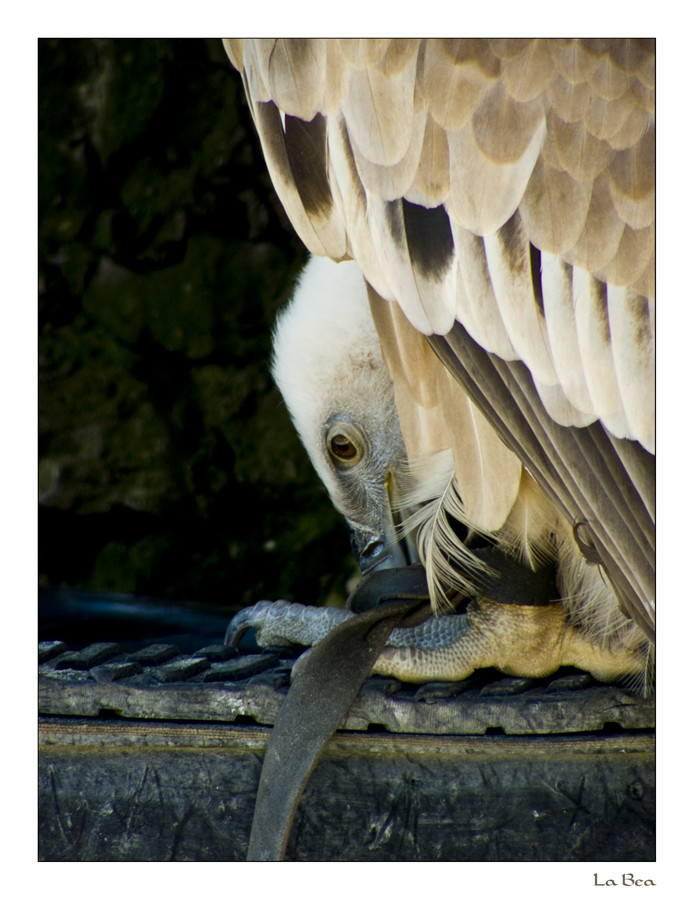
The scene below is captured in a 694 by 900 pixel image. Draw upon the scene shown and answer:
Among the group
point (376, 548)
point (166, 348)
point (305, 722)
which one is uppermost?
point (166, 348)

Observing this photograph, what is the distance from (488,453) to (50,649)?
0.43 meters

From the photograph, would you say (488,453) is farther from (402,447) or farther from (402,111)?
(402,111)

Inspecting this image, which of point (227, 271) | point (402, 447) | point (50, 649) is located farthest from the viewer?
point (227, 271)

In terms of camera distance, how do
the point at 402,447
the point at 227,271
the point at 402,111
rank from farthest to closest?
the point at 227,271 < the point at 402,447 < the point at 402,111

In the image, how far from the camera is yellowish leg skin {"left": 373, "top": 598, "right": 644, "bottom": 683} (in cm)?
84

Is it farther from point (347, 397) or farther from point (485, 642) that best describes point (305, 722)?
point (347, 397)

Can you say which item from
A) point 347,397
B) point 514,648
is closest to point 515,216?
point 347,397

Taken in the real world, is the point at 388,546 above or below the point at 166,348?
below

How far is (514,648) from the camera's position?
863mm

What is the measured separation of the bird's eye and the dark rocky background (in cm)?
41

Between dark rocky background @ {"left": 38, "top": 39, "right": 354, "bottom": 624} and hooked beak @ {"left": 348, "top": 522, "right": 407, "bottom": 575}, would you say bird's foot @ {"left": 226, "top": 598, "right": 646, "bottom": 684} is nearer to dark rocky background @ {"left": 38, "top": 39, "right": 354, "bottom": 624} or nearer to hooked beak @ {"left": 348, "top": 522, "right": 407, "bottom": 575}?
hooked beak @ {"left": 348, "top": 522, "right": 407, "bottom": 575}

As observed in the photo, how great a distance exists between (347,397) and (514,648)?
1.02 feet

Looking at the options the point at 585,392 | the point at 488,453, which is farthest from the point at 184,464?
the point at 585,392

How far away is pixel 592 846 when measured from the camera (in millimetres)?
726
